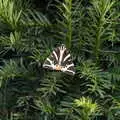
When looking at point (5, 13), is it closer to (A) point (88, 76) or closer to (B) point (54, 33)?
(B) point (54, 33)

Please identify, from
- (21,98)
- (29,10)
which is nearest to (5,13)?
(29,10)

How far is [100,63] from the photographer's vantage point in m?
1.66

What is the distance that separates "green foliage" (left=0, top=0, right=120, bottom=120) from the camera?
1546 mm

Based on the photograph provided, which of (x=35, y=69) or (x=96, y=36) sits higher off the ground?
(x=96, y=36)

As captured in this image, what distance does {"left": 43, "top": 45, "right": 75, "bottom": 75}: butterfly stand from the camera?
1.55 m

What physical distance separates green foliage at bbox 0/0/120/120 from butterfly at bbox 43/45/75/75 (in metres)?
0.04

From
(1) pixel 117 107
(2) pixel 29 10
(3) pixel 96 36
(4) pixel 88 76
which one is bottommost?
(1) pixel 117 107

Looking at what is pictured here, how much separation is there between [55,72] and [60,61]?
0.06 m

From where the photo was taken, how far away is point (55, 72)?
5.27ft

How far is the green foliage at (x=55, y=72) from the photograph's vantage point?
1.55m

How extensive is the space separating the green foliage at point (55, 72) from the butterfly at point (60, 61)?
0.12 ft

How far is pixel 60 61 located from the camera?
61.5 inches

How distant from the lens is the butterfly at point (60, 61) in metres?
1.55

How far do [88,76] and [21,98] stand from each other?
277mm
